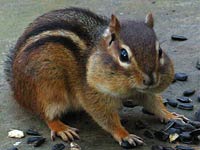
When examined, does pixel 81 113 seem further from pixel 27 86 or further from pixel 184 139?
pixel 184 139

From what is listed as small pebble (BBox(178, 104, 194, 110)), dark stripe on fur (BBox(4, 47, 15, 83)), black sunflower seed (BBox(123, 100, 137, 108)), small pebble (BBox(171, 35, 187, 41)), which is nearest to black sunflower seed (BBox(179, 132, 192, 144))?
small pebble (BBox(178, 104, 194, 110))

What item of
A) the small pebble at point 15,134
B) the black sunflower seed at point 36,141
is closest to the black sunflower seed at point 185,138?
the black sunflower seed at point 36,141

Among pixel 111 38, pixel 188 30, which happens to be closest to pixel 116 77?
pixel 111 38

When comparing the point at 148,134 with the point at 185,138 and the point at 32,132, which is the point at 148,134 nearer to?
the point at 185,138

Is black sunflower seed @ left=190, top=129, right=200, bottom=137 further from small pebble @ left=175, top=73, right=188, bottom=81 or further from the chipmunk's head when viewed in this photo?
small pebble @ left=175, top=73, right=188, bottom=81

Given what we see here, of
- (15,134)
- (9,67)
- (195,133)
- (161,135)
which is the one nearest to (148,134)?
(161,135)

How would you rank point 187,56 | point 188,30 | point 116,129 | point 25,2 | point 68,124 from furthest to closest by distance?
point 25,2, point 188,30, point 187,56, point 68,124, point 116,129
